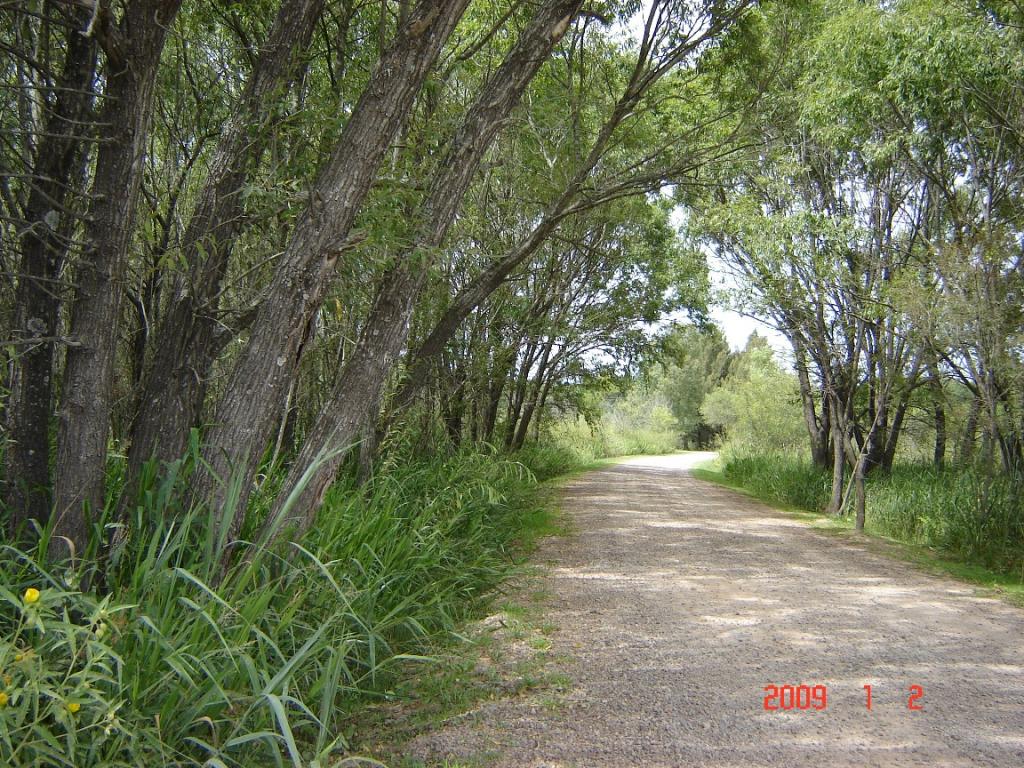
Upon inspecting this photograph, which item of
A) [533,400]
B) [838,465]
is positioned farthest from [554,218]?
[533,400]

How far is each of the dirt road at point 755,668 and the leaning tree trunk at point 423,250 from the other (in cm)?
185

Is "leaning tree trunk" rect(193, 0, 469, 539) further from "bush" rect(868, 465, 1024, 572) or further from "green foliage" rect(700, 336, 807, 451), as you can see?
"green foliage" rect(700, 336, 807, 451)

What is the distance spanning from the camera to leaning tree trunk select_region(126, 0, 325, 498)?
144 inches

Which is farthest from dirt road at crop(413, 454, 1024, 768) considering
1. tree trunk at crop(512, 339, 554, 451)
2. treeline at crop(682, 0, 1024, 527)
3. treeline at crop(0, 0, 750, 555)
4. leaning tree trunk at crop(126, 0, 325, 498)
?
tree trunk at crop(512, 339, 554, 451)

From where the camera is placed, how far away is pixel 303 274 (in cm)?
333

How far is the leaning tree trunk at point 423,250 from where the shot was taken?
4023mm

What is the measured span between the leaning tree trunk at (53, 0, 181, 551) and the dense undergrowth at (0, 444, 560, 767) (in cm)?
30

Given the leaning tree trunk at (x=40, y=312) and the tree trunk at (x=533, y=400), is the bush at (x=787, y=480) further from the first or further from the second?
the leaning tree trunk at (x=40, y=312)

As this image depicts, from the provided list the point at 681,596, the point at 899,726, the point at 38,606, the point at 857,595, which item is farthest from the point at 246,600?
the point at 857,595

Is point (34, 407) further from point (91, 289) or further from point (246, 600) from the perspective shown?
point (246, 600)

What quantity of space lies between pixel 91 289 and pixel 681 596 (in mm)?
4427

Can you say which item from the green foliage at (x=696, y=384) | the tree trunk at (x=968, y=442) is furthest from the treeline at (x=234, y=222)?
the green foliage at (x=696, y=384)

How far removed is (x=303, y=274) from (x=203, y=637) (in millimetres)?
1708

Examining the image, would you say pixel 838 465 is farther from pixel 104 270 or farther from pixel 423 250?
pixel 104 270
